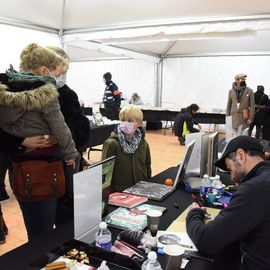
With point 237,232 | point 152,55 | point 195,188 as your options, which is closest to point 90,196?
point 237,232

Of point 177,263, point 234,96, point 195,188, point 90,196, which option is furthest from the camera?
point 234,96

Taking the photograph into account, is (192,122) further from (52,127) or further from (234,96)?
(52,127)

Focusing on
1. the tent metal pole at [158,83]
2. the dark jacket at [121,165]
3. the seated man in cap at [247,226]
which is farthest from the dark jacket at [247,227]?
the tent metal pole at [158,83]

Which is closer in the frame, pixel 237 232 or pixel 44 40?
pixel 237 232

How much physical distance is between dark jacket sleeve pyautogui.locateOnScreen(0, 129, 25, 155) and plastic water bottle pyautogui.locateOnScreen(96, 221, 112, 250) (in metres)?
0.53

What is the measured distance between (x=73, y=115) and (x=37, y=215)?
19.8 inches

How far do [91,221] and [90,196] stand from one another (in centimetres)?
11

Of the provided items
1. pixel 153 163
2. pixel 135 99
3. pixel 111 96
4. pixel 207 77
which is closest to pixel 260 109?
pixel 153 163

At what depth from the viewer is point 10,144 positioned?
1.41m

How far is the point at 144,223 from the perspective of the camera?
1.39m

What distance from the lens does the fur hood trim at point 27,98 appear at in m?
1.34

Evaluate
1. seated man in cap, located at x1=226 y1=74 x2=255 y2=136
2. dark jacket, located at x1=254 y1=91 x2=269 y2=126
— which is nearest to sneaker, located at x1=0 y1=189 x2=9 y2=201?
seated man in cap, located at x1=226 y1=74 x2=255 y2=136

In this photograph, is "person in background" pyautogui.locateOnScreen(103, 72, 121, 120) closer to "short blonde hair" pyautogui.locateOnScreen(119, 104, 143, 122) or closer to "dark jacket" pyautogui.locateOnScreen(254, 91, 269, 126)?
"dark jacket" pyautogui.locateOnScreen(254, 91, 269, 126)

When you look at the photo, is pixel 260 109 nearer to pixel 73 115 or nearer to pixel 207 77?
pixel 207 77
